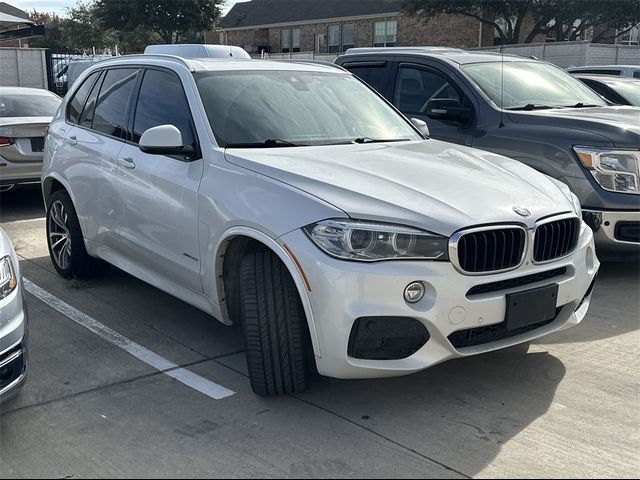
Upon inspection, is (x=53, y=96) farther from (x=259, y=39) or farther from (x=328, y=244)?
(x=259, y=39)

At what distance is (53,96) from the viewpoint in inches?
396

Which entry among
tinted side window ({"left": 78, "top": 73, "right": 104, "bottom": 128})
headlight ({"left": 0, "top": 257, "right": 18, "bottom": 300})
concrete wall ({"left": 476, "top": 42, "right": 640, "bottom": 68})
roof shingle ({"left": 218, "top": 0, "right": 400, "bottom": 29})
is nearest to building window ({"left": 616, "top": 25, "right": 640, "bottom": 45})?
roof shingle ({"left": 218, "top": 0, "right": 400, "bottom": 29})

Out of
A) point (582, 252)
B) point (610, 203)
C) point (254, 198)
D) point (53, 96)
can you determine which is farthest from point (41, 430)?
point (53, 96)

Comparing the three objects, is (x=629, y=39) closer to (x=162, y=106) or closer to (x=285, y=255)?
(x=162, y=106)

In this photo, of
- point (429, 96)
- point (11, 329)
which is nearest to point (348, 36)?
point (429, 96)

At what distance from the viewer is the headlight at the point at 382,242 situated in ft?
10.8

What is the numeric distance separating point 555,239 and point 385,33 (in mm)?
41343

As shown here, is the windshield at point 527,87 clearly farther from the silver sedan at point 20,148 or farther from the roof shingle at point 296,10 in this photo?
the roof shingle at point 296,10

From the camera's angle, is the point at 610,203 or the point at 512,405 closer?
the point at 512,405

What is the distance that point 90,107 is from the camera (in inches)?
224

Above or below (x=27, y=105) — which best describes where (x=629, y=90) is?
above

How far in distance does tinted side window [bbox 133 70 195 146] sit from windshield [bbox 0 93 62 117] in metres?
4.88

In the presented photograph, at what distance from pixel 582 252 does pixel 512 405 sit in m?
0.94

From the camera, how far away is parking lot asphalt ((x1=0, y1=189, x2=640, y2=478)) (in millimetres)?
3141
